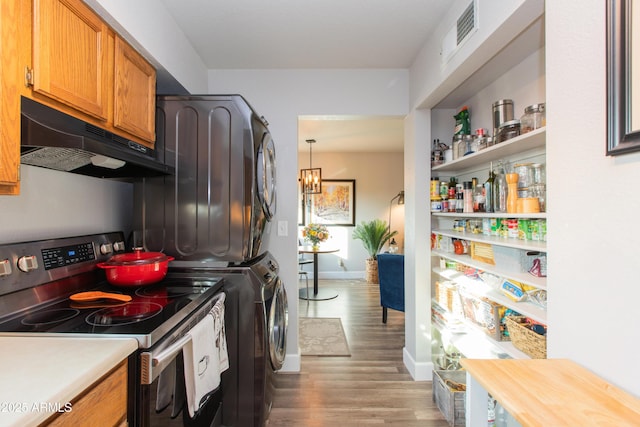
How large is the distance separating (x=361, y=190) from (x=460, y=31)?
4.53 meters

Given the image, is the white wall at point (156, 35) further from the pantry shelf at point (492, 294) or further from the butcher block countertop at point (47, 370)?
the pantry shelf at point (492, 294)

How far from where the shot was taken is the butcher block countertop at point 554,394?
24.8 inches

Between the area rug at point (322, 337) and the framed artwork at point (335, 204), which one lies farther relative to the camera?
the framed artwork at point (335, 204)

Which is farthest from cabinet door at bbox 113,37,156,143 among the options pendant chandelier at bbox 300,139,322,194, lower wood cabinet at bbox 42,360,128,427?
pendant chandelier at bbox 300,139,322,194

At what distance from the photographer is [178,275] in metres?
1.73

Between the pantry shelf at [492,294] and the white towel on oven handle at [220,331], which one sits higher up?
the pantry shelf at [492,294]

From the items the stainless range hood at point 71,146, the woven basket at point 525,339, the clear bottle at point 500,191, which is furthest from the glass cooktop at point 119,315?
the clear bottle at point 500,191

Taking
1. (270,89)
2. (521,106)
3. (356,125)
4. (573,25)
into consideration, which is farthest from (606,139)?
(356,125)

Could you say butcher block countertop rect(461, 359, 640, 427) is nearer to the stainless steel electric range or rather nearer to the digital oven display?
the stainless steel electric range

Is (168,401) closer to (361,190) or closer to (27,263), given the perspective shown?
(27,263)

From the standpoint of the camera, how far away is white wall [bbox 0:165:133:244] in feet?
4.06

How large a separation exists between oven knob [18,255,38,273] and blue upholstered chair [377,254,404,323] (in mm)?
2913

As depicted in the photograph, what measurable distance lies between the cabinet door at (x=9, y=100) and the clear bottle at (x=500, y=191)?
82.9 inches

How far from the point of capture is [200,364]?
4.19ft
